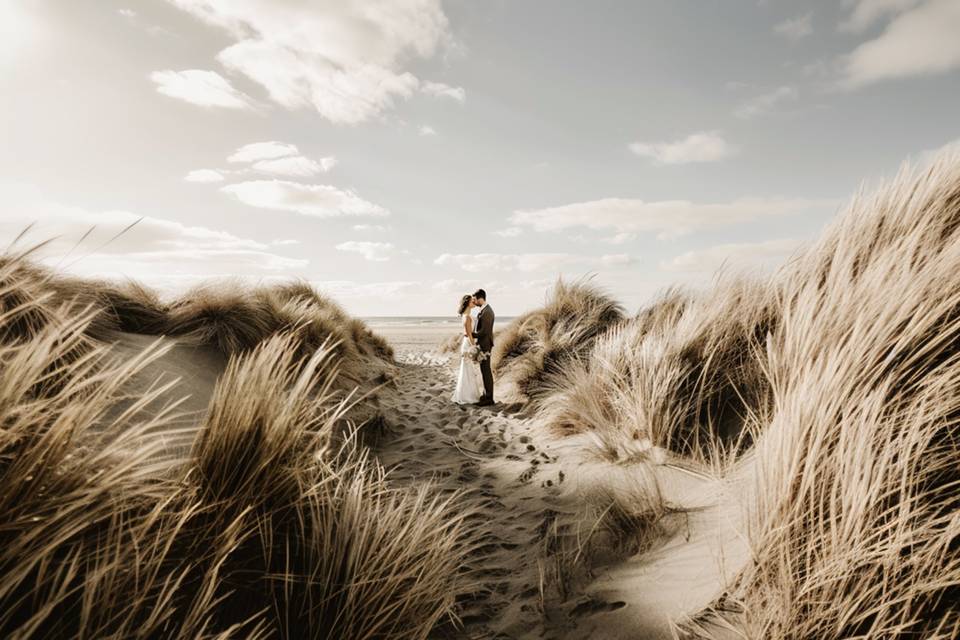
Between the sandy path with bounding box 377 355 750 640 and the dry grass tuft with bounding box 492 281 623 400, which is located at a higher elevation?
the dry grass tuft with bounding box 492 281 623 400

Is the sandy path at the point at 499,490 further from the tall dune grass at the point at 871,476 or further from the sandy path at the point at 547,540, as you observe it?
the tall dune grass at the point at 871,476

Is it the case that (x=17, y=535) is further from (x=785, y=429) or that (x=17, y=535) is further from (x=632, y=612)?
(x=785, y=429)

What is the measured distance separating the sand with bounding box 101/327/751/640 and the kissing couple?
2120mm

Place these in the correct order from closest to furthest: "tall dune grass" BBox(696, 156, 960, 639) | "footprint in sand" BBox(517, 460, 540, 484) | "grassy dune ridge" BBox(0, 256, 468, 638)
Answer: "grassy dune ridge" BBox(0, 256, 468, 638)
"tall dune grass" BBox(696, 156, 960, 639)
"footprint in sand" BBox(517, 460, 540, 484)

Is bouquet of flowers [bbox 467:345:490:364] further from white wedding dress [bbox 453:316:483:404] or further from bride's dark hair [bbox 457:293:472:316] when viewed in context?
bride's dark hair [bbox 457:293:472:316]

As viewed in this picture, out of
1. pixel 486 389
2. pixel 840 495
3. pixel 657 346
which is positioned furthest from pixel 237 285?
pixel 840 495

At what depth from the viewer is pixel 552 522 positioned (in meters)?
3.08

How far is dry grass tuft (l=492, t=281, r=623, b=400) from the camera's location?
7.09 metres

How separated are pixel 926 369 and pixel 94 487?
3001 millimetres

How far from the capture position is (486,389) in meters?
7.34

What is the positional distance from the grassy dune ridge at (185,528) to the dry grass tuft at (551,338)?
4795mm

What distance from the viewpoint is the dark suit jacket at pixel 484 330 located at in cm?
770

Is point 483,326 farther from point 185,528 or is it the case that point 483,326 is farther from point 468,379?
point 185,528

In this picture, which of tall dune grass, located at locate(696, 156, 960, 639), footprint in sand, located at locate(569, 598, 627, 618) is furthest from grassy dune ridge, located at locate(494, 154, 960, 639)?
footprint in sand, located at locate(569, 598, 627, 618)
